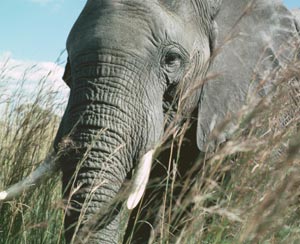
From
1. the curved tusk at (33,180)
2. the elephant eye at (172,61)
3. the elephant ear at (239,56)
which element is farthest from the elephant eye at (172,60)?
the curved tusk at (33,180)

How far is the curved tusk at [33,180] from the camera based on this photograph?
3.48 m

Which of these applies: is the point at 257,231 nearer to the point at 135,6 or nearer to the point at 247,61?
the point at 135,6

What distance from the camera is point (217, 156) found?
1.83m

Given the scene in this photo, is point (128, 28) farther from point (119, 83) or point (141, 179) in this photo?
point (141, 179)

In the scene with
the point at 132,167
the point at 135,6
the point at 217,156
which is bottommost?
the point at 132,167

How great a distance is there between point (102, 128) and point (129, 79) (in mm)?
438

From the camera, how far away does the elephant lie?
10.5 feet

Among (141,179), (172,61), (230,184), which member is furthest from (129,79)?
(230,184)

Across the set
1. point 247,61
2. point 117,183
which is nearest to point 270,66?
point 247,61

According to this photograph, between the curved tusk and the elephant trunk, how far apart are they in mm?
146

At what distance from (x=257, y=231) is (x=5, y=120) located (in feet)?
12.3

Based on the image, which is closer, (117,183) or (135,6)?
(117,183)

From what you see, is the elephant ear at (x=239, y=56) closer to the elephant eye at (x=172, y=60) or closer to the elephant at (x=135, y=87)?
the elephant at (x=135, y=87)

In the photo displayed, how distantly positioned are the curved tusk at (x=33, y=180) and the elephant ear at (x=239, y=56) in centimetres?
83
